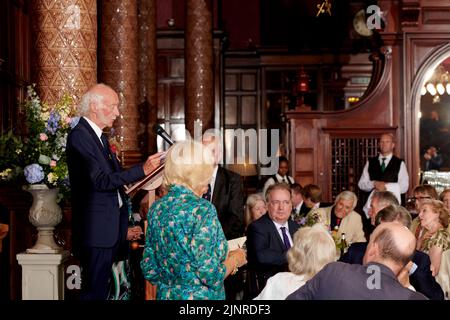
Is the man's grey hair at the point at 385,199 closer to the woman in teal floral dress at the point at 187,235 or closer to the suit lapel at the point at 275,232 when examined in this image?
the suit lapel at the point at 275,232

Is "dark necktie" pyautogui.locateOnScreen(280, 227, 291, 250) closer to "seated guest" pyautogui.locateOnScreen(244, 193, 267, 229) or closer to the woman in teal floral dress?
"seated guest" pyautogui.locateOnScreen(244, 193, 267, 229)

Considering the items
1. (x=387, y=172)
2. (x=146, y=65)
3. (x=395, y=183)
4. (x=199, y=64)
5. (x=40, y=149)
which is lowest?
(x=395, y=183)

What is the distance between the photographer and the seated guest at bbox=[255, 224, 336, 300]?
13.4 feet

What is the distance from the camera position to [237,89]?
1831 cm

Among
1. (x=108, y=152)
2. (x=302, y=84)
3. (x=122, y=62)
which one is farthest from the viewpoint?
(x=302, y=84)

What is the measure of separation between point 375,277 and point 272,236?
98.6 inches

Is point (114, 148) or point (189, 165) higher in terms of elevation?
point (114, 148)

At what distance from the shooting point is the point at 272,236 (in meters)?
5.90

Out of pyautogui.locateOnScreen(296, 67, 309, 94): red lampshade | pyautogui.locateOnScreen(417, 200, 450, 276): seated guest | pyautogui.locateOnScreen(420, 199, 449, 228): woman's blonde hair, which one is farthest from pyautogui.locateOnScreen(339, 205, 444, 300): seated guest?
pyautogui.locateOnScreen(296, 67, 309, 94): red lampshade

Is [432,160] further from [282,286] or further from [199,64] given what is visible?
[282,286]

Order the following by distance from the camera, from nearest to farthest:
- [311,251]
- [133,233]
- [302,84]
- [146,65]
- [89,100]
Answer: [311,251] < [89,100] < [133,233] < [146,65] < [302,84]

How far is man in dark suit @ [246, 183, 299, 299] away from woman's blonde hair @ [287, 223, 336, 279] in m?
1.57

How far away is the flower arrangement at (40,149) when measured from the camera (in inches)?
215

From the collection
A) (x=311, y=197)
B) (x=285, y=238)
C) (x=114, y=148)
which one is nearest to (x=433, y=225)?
(x=285, y=238)
